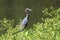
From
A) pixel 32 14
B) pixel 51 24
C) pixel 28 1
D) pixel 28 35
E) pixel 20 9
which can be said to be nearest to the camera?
pixel 28 35

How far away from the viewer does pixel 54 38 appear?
369 centimetres

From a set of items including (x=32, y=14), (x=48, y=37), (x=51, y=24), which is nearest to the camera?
(x=48, y=37)

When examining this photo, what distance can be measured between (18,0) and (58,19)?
7.90 meters

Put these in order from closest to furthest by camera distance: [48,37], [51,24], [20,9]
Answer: [48,37], [51,24], [20,9]

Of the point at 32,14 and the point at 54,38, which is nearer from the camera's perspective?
the point at 54,38

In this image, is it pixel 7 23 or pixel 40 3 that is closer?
pixel 7 23

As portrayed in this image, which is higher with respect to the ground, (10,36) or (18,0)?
(10,36)

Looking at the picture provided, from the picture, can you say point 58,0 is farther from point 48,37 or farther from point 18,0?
point 48,37

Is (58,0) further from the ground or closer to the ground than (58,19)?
closer to the ground

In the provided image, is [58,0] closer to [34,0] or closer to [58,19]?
[34,0]

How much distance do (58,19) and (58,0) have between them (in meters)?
6.29

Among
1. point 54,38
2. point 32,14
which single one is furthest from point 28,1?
point 54,38

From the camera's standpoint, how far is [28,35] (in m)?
3.94

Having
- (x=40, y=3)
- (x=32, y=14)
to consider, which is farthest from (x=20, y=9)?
(x=32, y=14)
